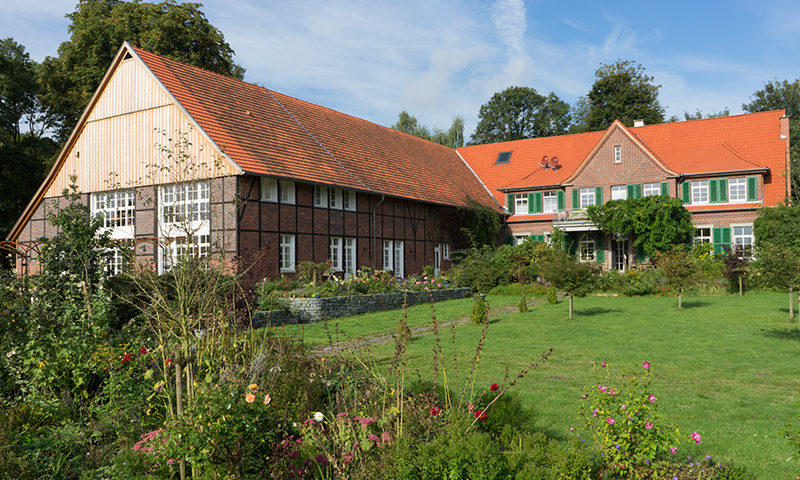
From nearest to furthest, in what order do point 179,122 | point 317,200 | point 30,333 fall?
point 30,333
point 179,122
point 317,200

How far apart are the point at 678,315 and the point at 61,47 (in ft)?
105

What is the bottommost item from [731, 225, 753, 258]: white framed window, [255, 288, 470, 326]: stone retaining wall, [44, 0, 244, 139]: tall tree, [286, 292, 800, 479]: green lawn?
[286, 292, 800, 479]: green lawn

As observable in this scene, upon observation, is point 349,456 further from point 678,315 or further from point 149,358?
point 678,315

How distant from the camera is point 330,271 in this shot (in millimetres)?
21781

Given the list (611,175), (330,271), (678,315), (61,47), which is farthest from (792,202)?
(61,47)

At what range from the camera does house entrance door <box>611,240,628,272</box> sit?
30.5 m

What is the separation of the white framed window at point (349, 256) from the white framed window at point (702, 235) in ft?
56.3

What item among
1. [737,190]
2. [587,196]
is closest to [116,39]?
[587,196]

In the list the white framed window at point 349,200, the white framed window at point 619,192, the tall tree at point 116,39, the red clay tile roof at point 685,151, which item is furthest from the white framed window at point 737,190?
the tall tree at point 116,39

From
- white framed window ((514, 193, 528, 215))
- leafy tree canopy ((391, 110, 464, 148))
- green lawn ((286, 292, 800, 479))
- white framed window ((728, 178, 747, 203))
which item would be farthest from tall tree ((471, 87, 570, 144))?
green lawn ((286, 292, 800, 479))

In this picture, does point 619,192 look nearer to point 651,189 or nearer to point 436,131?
point 651,189

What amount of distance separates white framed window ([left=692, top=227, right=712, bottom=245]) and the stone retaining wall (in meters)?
16.0

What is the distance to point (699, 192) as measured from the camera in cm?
2939

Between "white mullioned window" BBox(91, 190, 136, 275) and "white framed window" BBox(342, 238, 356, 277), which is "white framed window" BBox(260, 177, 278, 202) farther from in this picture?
"white mullioned window" BBox(91, 190, 136, 275)
